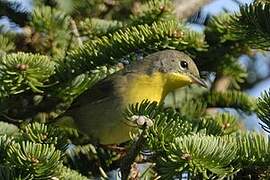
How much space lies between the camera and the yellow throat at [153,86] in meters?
4.69

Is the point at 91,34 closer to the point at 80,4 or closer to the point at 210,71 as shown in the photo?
the point at 80,4

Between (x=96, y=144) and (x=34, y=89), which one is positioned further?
(x=96, y=144)

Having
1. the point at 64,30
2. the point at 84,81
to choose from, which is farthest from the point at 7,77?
the point at 64,30

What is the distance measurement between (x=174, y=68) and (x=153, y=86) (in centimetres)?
22

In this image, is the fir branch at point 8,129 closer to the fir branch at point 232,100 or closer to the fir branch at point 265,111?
the fir branch at point 232,100

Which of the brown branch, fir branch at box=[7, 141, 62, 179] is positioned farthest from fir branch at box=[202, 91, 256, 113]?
fir branch at box=[7, 141, 62, 179]

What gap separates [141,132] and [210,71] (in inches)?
76.7

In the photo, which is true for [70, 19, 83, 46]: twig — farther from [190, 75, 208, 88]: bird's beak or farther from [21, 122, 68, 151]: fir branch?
[21, 122, 68, 151]: fir branch

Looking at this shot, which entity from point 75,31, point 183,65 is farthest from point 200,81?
point 75,31

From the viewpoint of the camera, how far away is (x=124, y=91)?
4746 mm

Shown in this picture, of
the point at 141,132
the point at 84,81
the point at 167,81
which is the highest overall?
the point at 167,81

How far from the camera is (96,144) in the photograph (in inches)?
165

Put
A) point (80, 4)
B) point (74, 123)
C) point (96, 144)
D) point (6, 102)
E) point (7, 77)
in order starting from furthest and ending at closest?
point (74, 123), point (80, 4), point (96, 144), point (6, 102), point (7, 77)

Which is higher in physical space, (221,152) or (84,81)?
(84,81)
